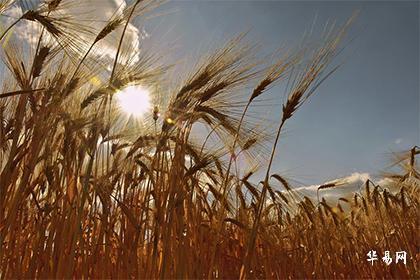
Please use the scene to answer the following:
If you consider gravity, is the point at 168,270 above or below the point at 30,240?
below

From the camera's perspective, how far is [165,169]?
2172 millimetres

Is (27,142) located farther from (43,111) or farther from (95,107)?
(95,107)

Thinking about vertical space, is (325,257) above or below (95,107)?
below

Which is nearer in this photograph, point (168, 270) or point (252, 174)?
point (168, 270)

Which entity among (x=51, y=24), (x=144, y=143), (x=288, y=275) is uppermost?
(x=51, y=24)

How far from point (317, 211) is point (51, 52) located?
289 cm

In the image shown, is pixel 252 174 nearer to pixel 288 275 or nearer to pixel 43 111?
pixel 288 275

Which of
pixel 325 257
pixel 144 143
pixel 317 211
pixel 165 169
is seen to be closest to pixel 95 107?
pixel 144 143

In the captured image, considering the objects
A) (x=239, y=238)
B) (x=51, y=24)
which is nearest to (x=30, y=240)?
(x=51, y=24)

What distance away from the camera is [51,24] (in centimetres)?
184

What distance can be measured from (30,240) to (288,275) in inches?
67.7

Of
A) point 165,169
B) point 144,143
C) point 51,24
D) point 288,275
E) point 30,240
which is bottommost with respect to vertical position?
point 288,275

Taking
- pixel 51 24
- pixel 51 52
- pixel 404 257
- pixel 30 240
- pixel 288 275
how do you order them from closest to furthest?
1. pixel 51 24
2. pixel 51 52
3. pixel 30 240
4. pixel 288 275
5. pixel 404 257

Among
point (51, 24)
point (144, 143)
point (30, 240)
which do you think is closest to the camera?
point (51, 24)
